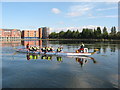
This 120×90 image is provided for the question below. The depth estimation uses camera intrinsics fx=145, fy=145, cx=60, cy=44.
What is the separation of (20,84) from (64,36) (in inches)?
7061

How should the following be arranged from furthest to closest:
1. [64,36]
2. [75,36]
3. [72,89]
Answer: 1. [64,36]
2. [75,36]
3. [72,89]

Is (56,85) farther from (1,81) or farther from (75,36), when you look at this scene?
Answer: (75,36)

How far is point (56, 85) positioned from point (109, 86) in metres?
6.24

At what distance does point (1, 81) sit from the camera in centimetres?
1909

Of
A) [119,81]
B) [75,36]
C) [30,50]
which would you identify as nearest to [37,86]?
[119,81]

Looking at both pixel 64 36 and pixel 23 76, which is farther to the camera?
pixel 64 36

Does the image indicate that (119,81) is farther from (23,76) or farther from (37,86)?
(23,76)

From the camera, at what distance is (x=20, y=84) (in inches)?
698

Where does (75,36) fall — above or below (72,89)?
above

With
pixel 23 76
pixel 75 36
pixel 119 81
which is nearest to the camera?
pixel 119 81

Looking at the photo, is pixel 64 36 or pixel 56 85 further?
pixel 64 36

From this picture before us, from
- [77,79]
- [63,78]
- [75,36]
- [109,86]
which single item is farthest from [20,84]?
[75,36]

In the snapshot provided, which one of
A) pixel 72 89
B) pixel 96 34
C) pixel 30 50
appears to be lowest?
pixel 72 89

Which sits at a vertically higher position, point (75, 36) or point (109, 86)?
point (75, 36)
